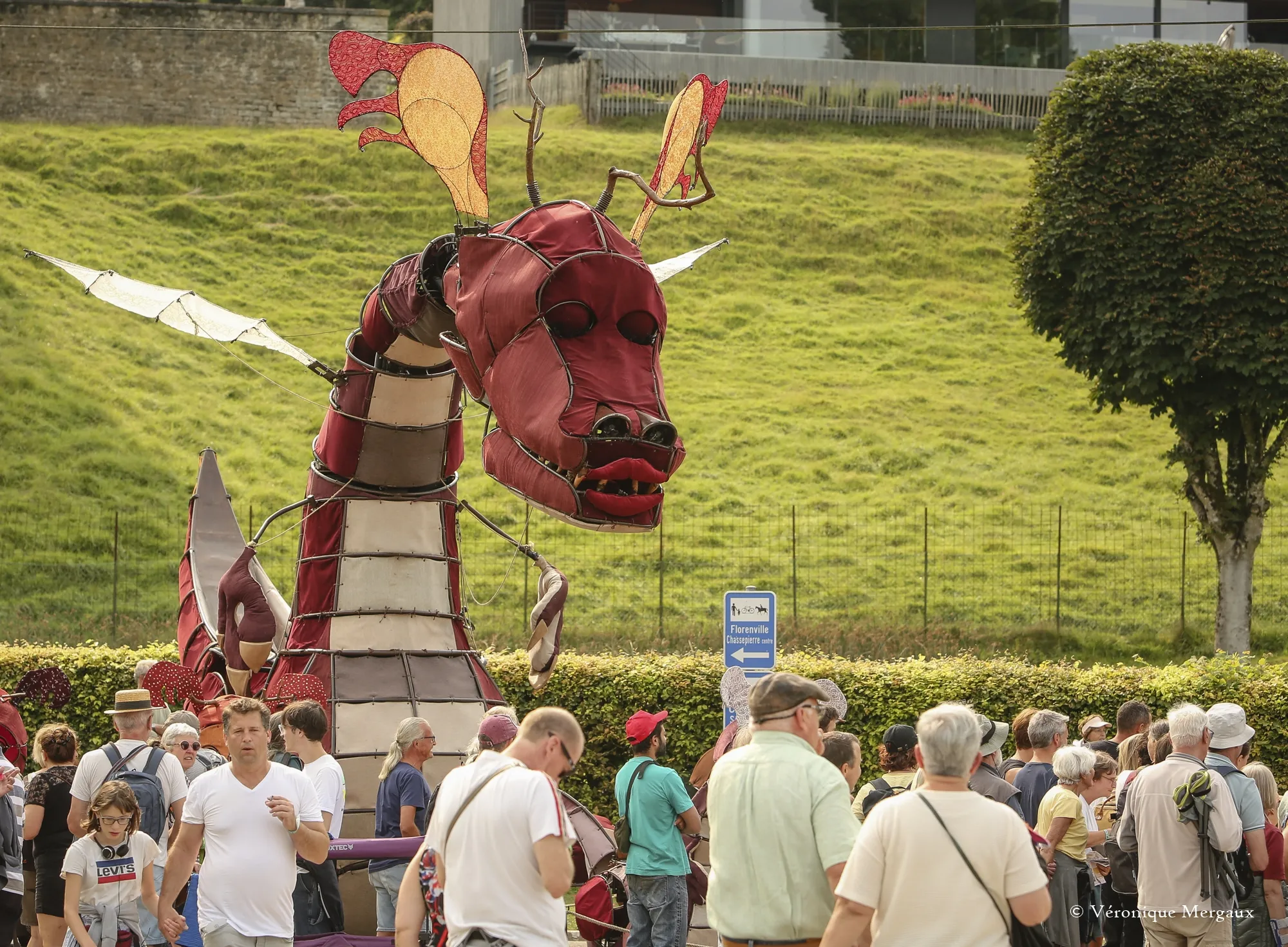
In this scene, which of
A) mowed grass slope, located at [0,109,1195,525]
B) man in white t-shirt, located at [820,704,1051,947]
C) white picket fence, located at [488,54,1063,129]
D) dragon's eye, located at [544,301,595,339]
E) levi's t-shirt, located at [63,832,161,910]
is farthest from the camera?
white picket fence, located at [488,54,1063,129]

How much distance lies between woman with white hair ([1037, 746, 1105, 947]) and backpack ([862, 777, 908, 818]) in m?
1.17

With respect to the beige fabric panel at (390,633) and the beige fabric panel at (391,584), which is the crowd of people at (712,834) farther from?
the beige fabric panel at (391,584)

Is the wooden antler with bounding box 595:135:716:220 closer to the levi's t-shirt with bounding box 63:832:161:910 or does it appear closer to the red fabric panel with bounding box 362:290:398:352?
the red fabric panel with bounding box 362:290:398:352

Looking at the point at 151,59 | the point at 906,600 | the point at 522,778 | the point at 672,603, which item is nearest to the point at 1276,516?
the point at 906,600

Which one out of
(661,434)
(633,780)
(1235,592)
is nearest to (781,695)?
(661,434)

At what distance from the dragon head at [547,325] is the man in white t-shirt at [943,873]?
1736 millimetres

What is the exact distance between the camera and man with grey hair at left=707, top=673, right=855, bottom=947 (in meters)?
5.09

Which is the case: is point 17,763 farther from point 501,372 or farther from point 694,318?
point 694,318

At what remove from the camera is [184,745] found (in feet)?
26.9

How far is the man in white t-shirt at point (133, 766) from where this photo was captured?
740cm

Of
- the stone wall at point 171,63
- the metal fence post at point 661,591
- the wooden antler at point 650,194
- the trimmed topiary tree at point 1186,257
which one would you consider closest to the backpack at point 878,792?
the wooden antler at point 650,194

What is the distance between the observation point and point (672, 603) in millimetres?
23953

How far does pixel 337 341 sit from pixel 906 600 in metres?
14.7

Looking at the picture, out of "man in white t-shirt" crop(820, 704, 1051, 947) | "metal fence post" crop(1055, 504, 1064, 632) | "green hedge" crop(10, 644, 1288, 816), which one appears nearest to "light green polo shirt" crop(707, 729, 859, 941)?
"man in white t-shirt" crop(820, 704, 1051, 947)
